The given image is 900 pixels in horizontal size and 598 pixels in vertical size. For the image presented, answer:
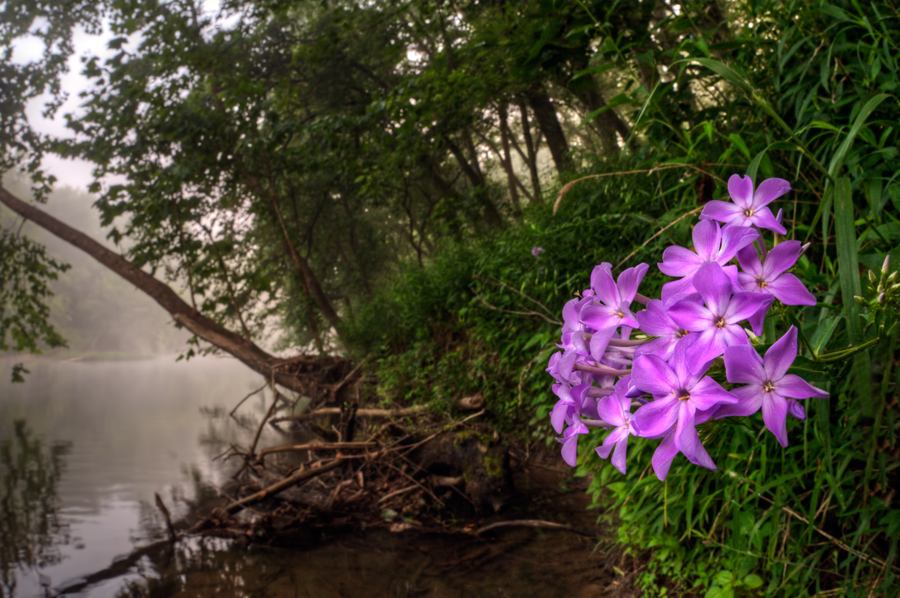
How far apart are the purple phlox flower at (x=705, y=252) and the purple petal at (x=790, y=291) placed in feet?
0.19

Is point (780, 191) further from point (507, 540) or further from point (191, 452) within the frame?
point (191, 452)

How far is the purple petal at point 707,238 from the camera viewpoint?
66 cm

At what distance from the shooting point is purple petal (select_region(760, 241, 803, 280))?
0.60 metres

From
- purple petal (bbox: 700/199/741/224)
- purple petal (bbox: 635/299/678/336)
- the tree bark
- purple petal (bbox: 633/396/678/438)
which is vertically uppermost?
the tree bark

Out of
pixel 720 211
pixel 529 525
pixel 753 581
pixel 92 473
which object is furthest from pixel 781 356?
pixel 92 473

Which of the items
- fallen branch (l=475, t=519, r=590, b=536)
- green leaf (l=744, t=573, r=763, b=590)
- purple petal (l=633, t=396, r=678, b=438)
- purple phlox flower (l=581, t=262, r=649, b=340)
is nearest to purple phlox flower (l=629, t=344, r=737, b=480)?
purple petal (l=633, t=396, r=678, b=438)

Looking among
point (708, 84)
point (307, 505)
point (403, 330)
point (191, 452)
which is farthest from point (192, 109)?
point (708, 84)

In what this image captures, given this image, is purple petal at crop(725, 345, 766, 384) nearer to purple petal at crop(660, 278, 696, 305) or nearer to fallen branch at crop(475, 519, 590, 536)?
purple petal at crop(660, 278, 696, 305)

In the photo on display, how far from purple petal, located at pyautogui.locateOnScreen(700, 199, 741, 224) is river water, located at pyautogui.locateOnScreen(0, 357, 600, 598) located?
2308 mm

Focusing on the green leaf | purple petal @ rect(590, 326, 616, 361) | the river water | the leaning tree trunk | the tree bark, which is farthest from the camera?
the leaning tree trunk

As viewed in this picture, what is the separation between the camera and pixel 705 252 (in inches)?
26.4

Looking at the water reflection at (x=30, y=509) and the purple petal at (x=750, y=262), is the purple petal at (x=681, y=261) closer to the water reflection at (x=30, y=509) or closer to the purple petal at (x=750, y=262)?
the purple petal at (x=750, y=262)

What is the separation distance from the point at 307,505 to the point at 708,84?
12.4 ft

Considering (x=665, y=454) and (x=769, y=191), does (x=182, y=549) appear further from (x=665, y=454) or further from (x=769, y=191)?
(x=769, y=191)
